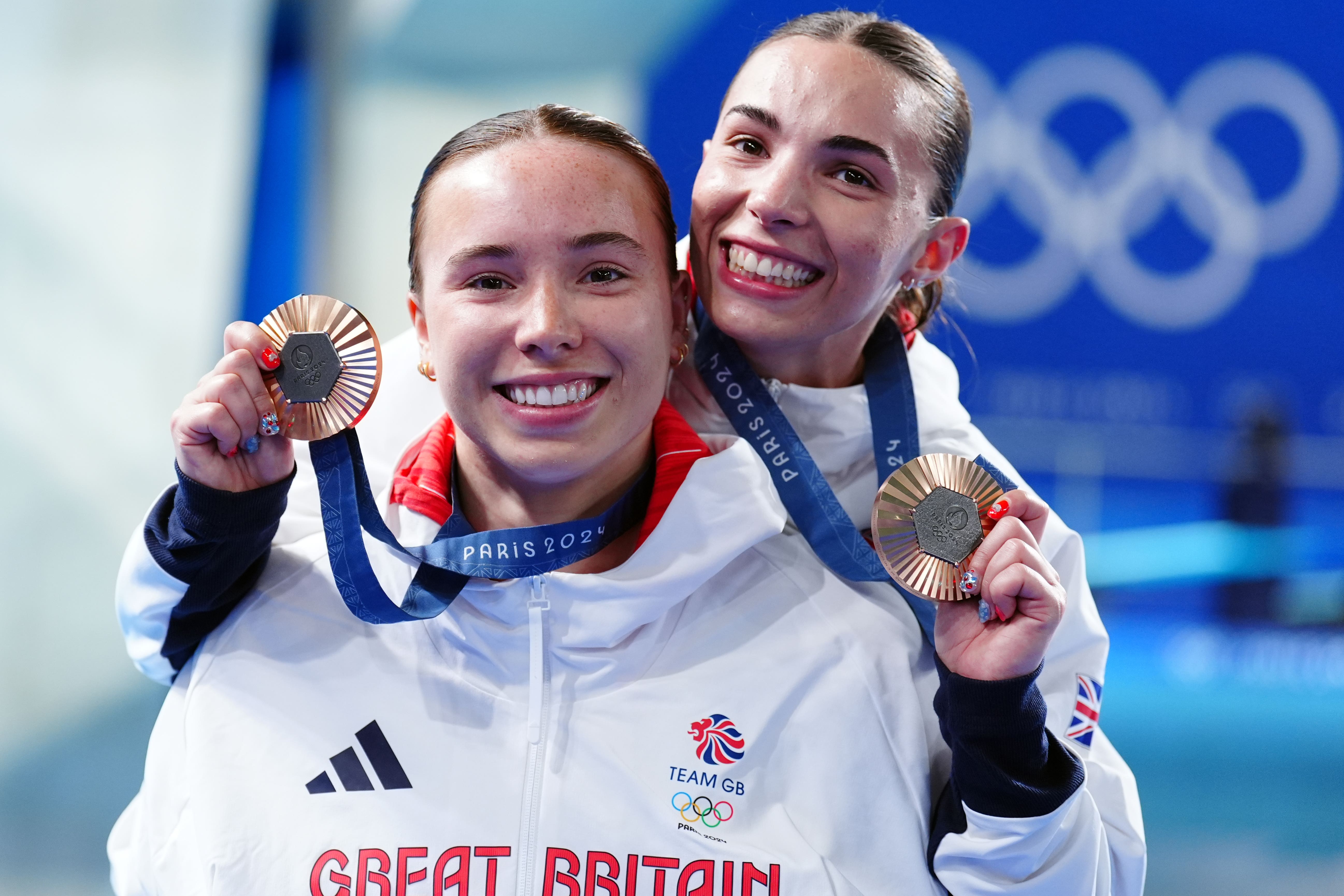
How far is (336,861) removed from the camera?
1.53m

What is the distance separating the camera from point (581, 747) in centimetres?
161

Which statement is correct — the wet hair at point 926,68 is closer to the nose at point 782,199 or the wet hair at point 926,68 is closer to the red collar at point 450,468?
the nose at point 782,199

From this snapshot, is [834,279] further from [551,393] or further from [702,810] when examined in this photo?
[702,810]

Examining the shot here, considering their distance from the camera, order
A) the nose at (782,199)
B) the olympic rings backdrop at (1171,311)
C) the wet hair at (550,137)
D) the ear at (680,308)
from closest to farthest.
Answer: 1. the wet hair at (550,137)
2. the ear at (680,308)
3. the nose at (782,199)
4. the olympic rings backdrop at (1171,311)

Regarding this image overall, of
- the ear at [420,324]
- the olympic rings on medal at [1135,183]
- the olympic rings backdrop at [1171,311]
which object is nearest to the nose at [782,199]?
the ear at [420,324]

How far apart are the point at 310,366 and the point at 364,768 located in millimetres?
548

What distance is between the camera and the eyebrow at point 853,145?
185 centimetres

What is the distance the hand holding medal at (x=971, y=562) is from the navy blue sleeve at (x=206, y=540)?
802 millimetres

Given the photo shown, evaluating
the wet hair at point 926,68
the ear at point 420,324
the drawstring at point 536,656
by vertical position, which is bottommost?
the drawstring at point 536,656

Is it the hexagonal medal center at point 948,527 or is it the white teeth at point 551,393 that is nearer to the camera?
the hexagonal medal center at point 948,527

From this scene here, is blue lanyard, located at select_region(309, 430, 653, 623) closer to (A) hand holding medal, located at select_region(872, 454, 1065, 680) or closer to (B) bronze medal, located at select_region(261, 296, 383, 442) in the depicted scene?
(B) bronze medal, located at select_region(261, 296, 383, 442)

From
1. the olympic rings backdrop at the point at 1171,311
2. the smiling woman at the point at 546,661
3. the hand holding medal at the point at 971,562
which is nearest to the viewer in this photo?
the hand holding medal at the point at 971,562

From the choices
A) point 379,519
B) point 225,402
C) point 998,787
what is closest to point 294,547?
point 379,519

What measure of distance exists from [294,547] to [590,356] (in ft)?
1.85
